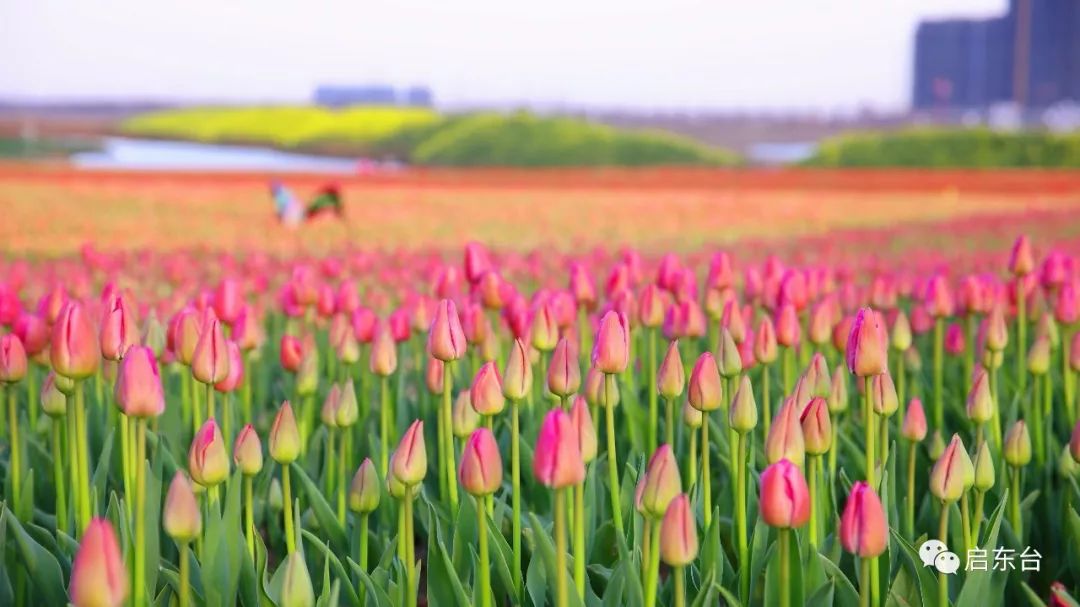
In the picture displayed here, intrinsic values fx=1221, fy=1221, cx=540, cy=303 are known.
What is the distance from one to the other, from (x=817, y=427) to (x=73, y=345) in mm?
1013

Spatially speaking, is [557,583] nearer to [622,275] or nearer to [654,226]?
[622,275]

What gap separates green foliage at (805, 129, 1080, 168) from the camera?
1820 centimetres

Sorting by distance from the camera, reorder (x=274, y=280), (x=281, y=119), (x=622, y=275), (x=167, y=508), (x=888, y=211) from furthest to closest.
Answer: (x=281, y=119), (x=888, y=211), (x=274, y=280), (x=622, y=275), (x=167, y=508)

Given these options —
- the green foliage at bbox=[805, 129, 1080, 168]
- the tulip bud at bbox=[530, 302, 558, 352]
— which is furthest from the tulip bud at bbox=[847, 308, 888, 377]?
the green foliage at bbox=[805, 129, 1080, 168]

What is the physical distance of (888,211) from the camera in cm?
1184

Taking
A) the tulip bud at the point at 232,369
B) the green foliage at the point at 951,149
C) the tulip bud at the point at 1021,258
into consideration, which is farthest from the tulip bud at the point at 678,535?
the green foliage at the point at 951,149

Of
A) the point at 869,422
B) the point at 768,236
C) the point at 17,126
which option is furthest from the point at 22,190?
the point at 869,422

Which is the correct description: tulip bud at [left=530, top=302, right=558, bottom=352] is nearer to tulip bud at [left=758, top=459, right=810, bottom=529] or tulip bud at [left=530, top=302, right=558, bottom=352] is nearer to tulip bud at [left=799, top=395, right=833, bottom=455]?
tulip bud at [left=799, top=395, right=833, bottom=455]

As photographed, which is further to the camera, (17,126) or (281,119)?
(281,119)

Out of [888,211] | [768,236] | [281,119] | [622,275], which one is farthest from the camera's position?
[281,119]

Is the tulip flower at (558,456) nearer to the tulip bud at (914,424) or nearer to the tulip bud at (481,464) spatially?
the tulip bud at (481,464)

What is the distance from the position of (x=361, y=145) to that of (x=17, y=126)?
782 centimetres

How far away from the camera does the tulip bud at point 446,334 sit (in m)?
1.88

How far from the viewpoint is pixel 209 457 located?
63.1 inches
